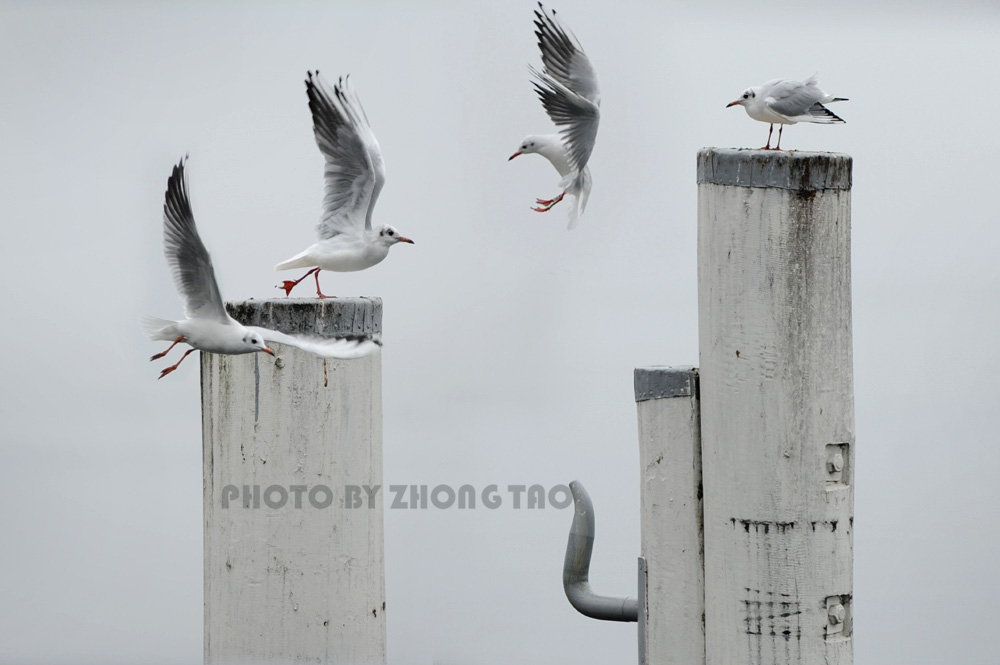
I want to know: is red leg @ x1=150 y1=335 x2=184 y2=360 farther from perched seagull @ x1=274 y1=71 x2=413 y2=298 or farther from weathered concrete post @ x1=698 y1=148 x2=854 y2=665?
weathered concrete post @ x1=698 y1=148 x2=854 y2=665

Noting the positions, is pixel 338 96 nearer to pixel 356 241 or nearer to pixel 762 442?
pixel 356 241

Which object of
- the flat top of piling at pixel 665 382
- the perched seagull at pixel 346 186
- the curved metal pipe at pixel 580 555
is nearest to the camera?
the flat top of piling at pixel 665 382

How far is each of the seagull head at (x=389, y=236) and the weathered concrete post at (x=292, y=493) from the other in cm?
53

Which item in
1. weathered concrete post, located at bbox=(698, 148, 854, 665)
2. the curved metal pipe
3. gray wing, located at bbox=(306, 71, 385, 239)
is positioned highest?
gray wing, located at bbox=(306, 71, 385, 239)

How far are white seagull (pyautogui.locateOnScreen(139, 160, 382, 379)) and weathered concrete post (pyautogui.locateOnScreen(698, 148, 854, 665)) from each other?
87 cm

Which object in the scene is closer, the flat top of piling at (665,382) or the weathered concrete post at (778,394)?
the weathered concrete post at (778,394)

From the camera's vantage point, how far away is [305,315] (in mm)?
2859

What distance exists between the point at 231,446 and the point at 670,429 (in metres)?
0.97

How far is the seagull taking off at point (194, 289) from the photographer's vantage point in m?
2.70

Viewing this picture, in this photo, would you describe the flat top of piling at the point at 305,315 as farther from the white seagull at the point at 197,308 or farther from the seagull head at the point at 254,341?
the seagull head at the point at 254,341

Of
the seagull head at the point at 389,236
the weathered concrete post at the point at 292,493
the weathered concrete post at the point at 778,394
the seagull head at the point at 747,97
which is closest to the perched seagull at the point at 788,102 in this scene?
the seagull head at the point at 747,97

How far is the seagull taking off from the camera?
2.70 m

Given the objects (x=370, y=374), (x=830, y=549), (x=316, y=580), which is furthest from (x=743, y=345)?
(x=316, y=580)

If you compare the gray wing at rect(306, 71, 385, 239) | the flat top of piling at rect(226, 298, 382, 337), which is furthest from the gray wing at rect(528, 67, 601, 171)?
the flat top of piling at rect(226, 298, 382, 337)
